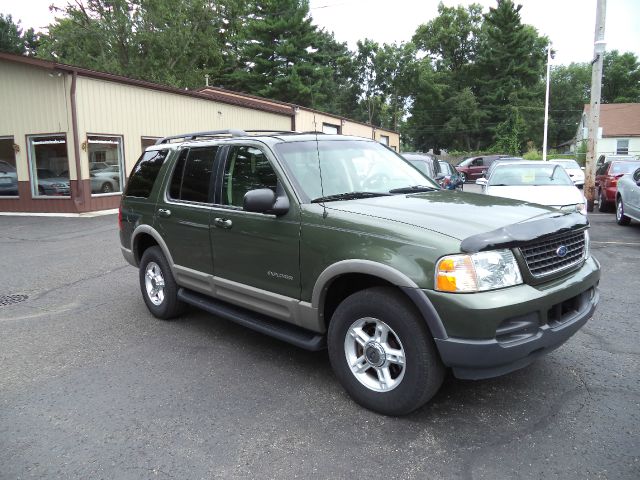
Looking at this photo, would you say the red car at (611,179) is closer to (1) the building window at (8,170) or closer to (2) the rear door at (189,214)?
(2) the rear door at (189,214)

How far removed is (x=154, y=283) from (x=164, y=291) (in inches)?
11.5

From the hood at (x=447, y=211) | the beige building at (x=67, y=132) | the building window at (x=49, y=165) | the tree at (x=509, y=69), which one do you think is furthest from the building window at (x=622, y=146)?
the hood at (x=447, y=211)

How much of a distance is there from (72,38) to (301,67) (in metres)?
17.7

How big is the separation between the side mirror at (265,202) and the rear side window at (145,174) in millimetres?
2160

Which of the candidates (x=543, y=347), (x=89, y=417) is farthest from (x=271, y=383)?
(x=543, y=347)

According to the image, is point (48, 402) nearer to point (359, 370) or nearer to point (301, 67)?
point (359, 370)

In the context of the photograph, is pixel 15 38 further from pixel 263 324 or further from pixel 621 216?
pixel 263 324

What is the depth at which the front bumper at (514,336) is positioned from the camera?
2.89 metres

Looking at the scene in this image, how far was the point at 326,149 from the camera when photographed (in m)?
4.32

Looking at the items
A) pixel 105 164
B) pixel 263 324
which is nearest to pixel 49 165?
pixel 105 164

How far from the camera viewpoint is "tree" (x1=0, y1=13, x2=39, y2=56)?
4769cm

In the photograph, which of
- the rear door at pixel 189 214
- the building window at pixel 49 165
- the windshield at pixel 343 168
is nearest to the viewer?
the windshield at pixel 343 168

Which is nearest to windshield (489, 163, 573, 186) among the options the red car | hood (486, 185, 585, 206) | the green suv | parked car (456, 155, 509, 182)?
hood (486, 185, 585, 206)

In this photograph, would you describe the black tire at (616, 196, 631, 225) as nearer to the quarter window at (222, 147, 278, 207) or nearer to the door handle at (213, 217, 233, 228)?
the quarter window at (222, 147, 278, 207)
